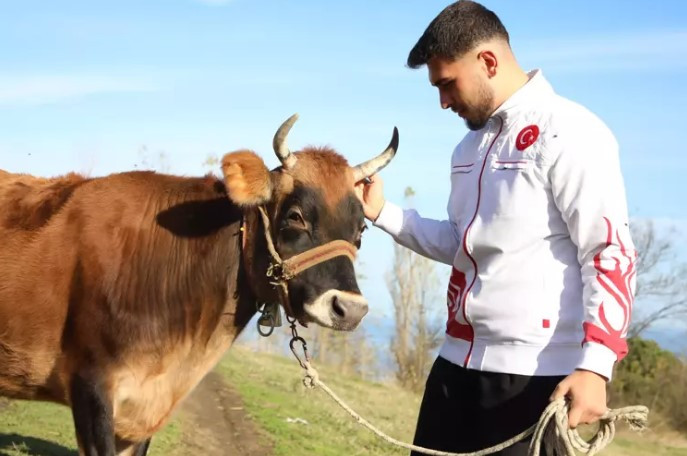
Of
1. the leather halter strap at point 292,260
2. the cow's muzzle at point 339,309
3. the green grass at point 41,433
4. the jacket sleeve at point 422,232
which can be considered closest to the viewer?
the jacket sleeve at point 422,232

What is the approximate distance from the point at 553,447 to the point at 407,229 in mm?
1656

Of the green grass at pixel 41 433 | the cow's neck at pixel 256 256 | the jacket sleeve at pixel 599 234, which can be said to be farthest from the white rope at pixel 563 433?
the green grass at pixel 41 433

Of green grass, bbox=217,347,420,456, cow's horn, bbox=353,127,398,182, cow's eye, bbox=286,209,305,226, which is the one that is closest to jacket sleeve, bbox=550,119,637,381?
cow's eye, bbox=286,209,305,226

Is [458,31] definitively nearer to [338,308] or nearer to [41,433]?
[338,308]

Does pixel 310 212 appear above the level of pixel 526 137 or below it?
below

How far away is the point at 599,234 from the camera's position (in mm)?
3699

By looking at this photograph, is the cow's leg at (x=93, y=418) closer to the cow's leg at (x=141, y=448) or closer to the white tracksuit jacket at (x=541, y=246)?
the cow's leg at (x=141, y=448)

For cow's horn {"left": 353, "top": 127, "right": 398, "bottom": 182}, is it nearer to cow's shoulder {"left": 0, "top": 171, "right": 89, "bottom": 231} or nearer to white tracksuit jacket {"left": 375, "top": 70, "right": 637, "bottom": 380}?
white tracksuit jacket {"left": 375, "top": 70, "right": 637, "bottom": 380}

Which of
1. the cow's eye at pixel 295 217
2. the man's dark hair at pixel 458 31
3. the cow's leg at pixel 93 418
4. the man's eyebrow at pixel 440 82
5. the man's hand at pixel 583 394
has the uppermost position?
the man's dark hair at pixel 458 31

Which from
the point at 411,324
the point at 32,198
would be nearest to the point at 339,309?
the point at 32,198

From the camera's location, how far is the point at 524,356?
155 inches

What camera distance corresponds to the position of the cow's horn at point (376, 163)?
19.8 feet

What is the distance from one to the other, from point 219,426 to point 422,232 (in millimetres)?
7868

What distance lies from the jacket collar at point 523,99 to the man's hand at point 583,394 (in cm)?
124
